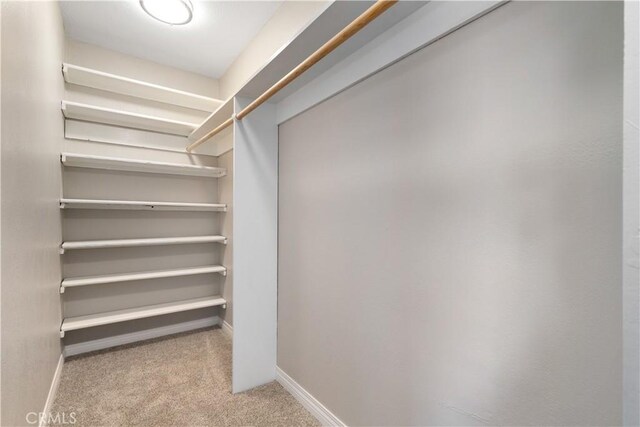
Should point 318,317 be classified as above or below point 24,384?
above

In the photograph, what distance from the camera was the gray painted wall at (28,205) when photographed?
99cm

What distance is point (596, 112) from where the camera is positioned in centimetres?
72

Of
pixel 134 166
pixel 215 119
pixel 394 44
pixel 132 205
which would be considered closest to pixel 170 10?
pixel 215 119

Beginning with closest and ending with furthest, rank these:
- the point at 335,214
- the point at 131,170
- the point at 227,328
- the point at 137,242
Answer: the point at 335,214 < the point at 137,242 < the point at 131,170 < the point at 227,328

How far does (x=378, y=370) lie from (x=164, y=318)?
7.82 ft

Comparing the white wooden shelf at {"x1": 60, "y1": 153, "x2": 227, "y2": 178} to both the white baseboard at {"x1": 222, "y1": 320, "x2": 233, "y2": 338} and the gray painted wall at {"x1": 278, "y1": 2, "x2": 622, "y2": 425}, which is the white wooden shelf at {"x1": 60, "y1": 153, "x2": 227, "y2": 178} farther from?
the gray painted wall at {"x1": 278, "y1": 2, "x2": 622, "y2": 425}

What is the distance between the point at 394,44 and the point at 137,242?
245cm

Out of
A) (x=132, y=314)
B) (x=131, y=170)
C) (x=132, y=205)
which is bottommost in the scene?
(x=132, y=314)

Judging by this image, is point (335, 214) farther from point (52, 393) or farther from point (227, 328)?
point (52, 393)

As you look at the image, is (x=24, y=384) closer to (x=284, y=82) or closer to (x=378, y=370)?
(x=378, y=370)

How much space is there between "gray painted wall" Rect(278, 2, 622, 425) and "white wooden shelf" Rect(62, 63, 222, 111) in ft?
6.04

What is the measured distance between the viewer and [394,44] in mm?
1175

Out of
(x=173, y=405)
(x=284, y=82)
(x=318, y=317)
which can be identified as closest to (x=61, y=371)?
(x=173, y=405)

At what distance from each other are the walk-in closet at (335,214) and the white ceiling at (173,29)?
0.02 metres
